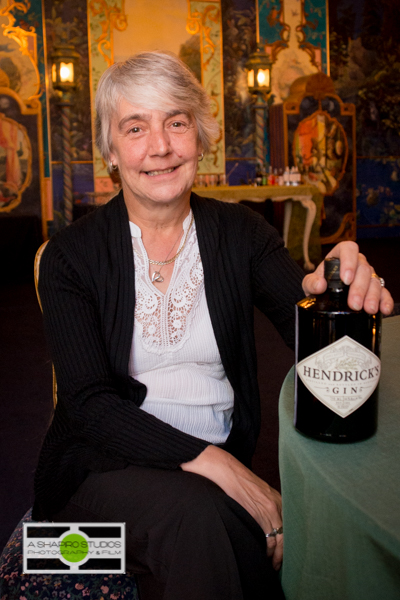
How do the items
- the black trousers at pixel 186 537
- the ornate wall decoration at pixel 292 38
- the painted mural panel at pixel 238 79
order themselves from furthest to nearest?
the ornate wall decoration at pixel 292 38 < the painted mural panel at pixel 238 79 < the black trousers at pixel 186 537

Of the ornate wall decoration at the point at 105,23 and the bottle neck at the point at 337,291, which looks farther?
the ornate wall decoration at the point at 105,23

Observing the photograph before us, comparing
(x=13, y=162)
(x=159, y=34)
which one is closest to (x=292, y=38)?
(x=159, y=34)

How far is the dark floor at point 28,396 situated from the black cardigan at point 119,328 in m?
1.05

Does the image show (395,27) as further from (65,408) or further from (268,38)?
(65,408)

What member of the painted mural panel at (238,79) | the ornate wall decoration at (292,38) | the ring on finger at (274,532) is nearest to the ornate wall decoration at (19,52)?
the painted mural panel at (238,79)

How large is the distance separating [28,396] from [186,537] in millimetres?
2739

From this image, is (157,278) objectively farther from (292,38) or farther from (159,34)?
(292,38)

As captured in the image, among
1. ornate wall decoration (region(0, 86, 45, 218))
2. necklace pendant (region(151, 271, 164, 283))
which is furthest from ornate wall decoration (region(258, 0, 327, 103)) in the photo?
necklace pendant (region(151, 271, 164, 283))

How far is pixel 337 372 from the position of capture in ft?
2.36

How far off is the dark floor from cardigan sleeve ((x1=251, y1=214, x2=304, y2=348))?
3.99 feet

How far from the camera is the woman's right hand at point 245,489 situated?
1.10m

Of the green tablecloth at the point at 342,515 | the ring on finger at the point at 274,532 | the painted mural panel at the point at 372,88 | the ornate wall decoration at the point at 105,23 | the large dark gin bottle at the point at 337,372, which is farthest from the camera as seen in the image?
the painted mural panel at the point at 372,88

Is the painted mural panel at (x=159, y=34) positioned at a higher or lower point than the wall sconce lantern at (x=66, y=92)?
higher

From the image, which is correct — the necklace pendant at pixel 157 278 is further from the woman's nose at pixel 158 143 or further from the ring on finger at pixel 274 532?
the ring on finger at pixel 274 532
